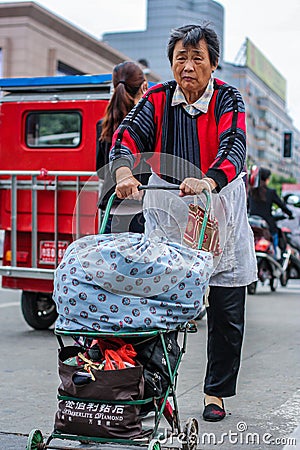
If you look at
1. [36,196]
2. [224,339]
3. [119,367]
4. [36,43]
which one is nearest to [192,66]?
[224,339]

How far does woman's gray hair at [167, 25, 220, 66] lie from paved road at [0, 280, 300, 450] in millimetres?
1874

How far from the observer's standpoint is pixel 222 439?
405cm

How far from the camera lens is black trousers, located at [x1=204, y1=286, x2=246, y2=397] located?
4297 mm

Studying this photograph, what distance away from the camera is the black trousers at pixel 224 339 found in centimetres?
430

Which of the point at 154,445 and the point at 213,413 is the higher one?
the point at 154,445

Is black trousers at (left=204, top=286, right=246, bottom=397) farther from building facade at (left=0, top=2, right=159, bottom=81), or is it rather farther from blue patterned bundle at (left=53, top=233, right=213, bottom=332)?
building facade at (left=0, top=2, right=159, bottom=81)

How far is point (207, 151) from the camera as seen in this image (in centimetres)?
418

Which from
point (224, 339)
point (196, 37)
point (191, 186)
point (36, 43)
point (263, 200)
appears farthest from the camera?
point (36, 43)

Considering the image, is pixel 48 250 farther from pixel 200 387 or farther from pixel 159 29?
pixel 159 29

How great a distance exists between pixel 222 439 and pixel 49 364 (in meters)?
2.34

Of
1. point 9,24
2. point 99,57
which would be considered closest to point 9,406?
point 9,24

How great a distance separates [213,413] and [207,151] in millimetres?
1360

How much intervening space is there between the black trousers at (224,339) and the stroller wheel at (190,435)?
2.22ft

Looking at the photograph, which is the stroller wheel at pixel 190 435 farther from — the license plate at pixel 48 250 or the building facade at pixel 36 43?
the building facade at pixel 36 43
